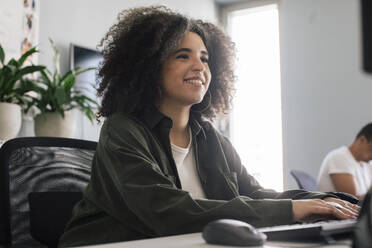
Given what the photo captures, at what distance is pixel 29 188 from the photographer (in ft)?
3.43

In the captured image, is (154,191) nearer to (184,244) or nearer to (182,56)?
(184,244)

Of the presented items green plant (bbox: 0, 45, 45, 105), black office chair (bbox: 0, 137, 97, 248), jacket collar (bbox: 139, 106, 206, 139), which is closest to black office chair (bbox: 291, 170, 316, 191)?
jacket collar (bbox: 139, 106, 206, 139)

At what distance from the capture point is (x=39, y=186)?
3.54 ft

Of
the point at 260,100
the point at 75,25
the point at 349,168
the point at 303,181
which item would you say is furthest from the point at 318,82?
the point at 75,25

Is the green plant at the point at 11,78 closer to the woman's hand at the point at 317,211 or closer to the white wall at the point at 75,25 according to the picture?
the white wall at the point at 75,25

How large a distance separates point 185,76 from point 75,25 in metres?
2.16

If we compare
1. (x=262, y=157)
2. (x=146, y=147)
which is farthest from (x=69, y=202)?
(x=262, y=157)

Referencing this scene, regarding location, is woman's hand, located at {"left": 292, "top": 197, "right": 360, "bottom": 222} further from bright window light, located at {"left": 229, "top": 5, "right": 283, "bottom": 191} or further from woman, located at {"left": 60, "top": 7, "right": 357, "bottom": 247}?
bright window light, located at {"left": 229, "top": 5, "right": 283, "bottom": 191}

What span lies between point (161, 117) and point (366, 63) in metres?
0.88

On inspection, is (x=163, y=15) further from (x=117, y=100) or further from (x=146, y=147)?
(x=146, y=147)

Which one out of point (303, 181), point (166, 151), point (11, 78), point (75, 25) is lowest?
point (303, 181)

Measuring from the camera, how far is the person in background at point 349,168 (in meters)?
2.91

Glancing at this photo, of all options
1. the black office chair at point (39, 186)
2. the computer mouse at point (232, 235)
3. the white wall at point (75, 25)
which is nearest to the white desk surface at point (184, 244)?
the computer mouse at point (232, 235)

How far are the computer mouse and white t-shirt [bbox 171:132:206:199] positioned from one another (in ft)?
2.01
